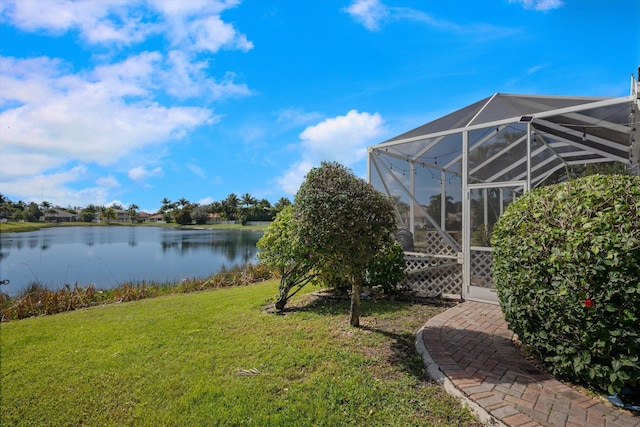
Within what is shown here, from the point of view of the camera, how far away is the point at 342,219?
387 cm

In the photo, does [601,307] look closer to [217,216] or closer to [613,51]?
[613,51]

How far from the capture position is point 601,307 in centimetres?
246

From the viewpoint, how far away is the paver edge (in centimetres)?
241

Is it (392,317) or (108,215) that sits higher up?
(108,215)

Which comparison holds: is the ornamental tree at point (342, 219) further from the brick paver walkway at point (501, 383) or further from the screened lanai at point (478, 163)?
the screened lanai at point (478, 163)

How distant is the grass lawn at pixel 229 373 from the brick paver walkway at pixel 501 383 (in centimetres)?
18

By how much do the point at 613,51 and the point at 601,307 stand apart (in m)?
6.80

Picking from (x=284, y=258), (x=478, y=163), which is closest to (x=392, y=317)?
(x=284, y=258)

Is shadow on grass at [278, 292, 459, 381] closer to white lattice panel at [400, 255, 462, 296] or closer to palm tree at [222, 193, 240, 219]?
white lattice panel at [400, 255, 462, 296]

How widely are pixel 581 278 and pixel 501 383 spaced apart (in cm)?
115

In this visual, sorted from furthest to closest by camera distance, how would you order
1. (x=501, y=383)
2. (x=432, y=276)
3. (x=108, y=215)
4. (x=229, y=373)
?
1. (x=108, y=215)
2. (x=432, y=276)
3. (x=229, y=373)
4. (x=501, y=383)

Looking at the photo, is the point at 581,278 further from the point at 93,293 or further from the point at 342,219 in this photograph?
the point at 93,293

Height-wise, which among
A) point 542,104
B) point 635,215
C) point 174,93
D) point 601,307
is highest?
point 174,93

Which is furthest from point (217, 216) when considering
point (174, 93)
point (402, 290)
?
point (402, 290)
